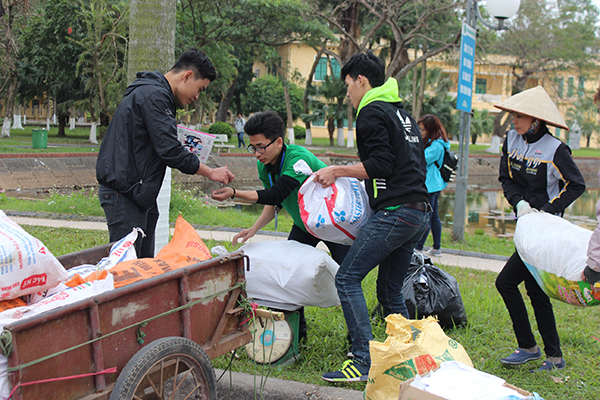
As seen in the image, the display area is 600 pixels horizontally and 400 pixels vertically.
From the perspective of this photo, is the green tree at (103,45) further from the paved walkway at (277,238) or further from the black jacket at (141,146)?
the black jacket at (141,146)

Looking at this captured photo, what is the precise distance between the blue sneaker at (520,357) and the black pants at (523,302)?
0.06 meters

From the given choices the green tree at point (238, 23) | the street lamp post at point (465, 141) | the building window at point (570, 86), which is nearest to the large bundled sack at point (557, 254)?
the street lamp post at point (465, 141)

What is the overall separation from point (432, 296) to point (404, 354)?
151cm

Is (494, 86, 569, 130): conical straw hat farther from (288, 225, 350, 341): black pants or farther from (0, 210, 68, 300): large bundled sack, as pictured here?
(0, 210, 68, 300): large bundled sack

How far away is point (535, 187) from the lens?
3.42 metres

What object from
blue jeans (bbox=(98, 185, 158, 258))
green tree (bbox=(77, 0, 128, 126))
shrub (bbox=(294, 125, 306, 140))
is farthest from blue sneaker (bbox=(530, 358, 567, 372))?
shrub (bbox=(294, 125, 306, 140))

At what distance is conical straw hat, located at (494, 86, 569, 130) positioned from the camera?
3314 millimetres

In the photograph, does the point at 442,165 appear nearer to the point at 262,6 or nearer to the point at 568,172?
the point at 568,172

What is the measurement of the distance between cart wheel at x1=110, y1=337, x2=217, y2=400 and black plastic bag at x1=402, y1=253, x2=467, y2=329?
73.9 inches

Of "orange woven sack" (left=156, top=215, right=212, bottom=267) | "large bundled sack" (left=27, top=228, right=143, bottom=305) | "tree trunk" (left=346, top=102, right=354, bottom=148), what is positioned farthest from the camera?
"tree trunk" (left=346, top=102, right=354, bottom=148)

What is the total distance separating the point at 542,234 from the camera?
2.97m

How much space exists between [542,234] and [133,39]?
13.4 ft

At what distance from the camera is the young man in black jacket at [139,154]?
10.4ft

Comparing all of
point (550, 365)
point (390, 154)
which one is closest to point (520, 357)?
point (550, 365)
